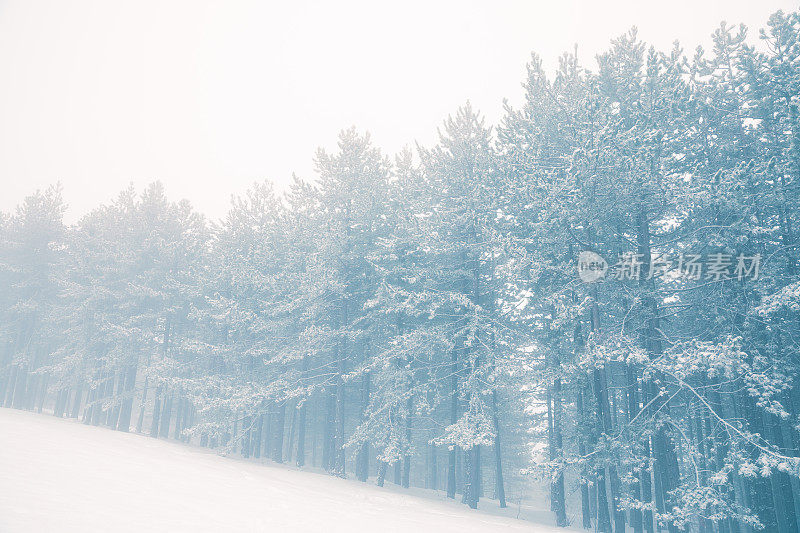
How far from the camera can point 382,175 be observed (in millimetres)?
22922

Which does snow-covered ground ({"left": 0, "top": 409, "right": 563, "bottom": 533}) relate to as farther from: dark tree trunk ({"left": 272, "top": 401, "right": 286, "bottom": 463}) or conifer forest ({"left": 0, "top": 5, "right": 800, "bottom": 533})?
dark tree trunk ({"left": 272, "top": 401, "right": 286, "bottom": 463})

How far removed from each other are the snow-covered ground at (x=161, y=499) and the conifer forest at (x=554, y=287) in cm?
350

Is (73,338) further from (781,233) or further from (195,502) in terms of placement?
(781,233)

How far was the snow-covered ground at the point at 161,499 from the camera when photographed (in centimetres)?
671

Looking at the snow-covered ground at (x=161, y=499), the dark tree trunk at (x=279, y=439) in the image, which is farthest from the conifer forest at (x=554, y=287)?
the snow-covered ground at (x=161, y=499)

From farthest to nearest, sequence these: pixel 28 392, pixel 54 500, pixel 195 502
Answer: pixel 28 392 < pixel 195 502 < pixel 54 500

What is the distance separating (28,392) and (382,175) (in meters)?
36.8

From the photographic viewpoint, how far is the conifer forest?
12.4 meters

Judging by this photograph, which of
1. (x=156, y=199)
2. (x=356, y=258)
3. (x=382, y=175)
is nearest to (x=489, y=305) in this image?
(x=356, y=258)

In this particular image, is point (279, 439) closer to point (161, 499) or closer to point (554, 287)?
point (161, 499)

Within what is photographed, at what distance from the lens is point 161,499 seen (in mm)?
8594

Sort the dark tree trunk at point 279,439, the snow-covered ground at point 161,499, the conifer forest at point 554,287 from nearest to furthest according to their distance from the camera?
1. the snow-covered ground at point 161,499
2. the conifer forest at point 554,287
3. the dark tree trunk at point 279,439

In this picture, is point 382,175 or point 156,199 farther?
point 156,199

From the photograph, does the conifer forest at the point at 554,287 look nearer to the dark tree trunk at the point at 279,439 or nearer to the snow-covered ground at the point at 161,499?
the dark tree trunk at the point at 279,439
